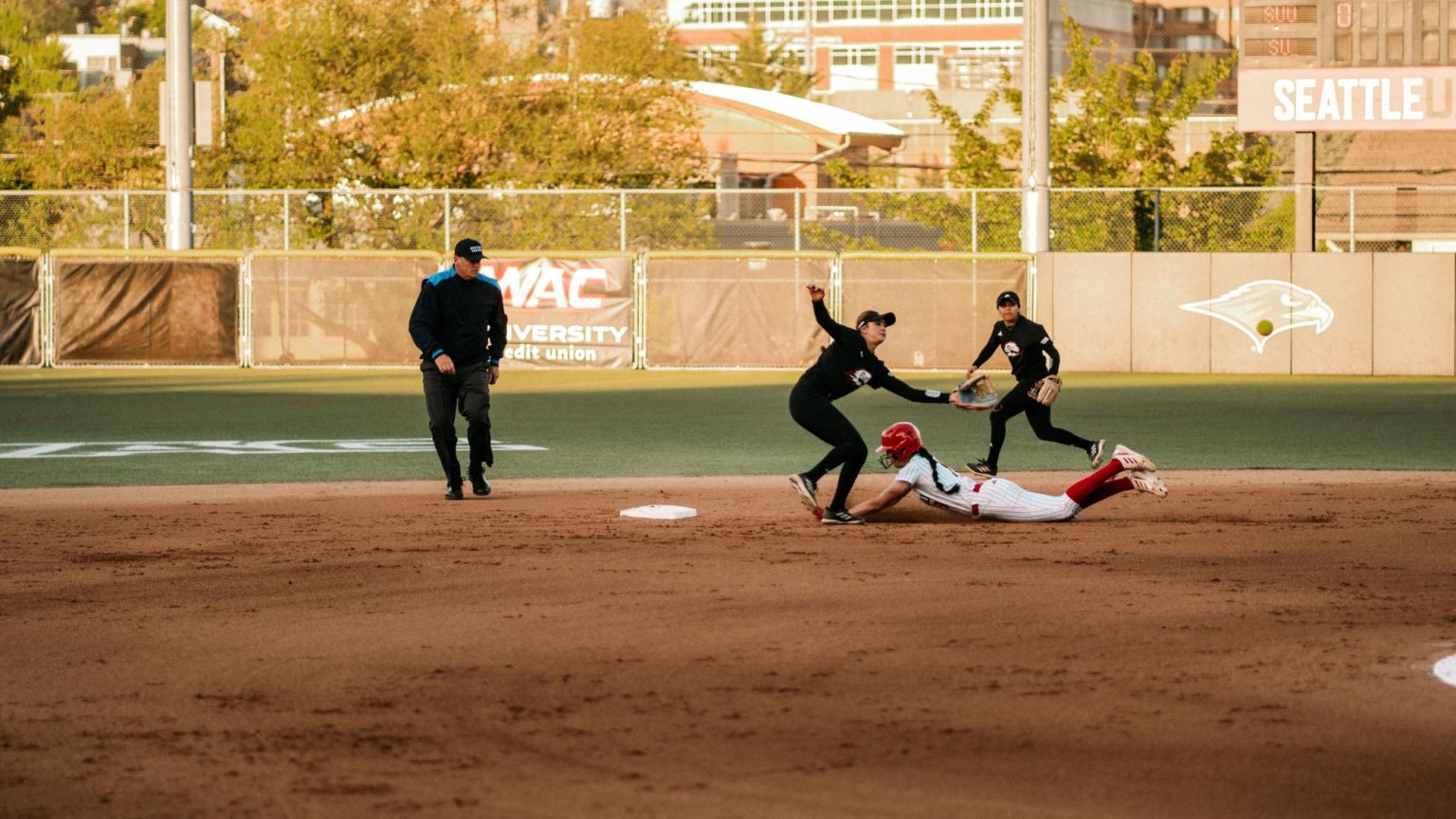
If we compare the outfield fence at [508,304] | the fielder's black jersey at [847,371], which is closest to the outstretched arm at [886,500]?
the fielder's black jersey at [847,371]

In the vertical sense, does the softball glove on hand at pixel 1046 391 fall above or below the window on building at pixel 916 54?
below

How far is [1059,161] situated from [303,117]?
56.5ft

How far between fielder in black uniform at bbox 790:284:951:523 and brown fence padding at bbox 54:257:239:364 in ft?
72.7

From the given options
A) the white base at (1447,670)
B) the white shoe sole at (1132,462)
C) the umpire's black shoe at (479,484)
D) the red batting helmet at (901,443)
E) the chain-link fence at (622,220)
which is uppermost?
the chain-link fence at (622,220)

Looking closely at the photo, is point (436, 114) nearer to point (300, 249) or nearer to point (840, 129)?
point (300, 249)

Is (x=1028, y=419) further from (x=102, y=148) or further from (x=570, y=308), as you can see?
(x=102, y=148)

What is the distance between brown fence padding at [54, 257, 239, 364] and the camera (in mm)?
32000

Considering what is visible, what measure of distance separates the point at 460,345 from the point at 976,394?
3.81 metres

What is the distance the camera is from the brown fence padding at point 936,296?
30.7 metres

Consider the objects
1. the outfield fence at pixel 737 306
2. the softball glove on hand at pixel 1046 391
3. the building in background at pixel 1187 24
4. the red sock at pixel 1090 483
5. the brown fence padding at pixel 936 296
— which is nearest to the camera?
the red sock at pixel 1090 483

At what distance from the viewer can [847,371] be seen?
1189 centimetres

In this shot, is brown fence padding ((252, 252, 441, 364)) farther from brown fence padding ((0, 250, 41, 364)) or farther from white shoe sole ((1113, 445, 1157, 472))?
white shoe sole ((1113, 445, 1157, 472))

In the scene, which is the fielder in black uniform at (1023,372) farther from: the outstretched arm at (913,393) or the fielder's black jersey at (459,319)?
the fielder's black jersey at (459,319)

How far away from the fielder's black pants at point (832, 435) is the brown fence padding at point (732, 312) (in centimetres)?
Result: 1877
